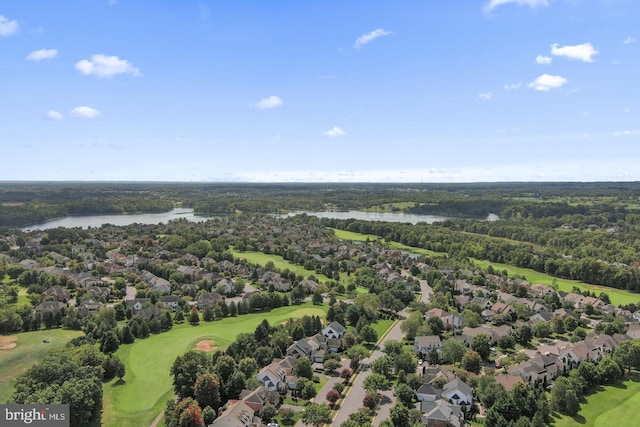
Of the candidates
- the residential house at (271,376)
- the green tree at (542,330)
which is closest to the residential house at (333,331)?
the residential house at (271,376)

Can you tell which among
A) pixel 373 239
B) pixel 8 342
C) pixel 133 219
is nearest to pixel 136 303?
pixel 8 342

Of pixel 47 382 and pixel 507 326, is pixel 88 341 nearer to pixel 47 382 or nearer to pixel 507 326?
pixel 47 382

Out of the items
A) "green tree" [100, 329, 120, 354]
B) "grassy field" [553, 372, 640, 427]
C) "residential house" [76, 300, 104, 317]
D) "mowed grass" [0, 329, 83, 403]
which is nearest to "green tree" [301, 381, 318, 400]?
"grassy field" [553, 372, 640, 427]

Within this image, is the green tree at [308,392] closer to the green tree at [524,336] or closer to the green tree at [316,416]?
the green tree at [316,416]

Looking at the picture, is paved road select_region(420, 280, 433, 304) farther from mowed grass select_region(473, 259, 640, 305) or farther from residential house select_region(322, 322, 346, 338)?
residential house select_region(322, 322, 346, 338)

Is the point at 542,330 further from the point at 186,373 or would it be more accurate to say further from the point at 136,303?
the point at 136,303

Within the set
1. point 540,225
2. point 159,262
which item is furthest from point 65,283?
point 540,225
